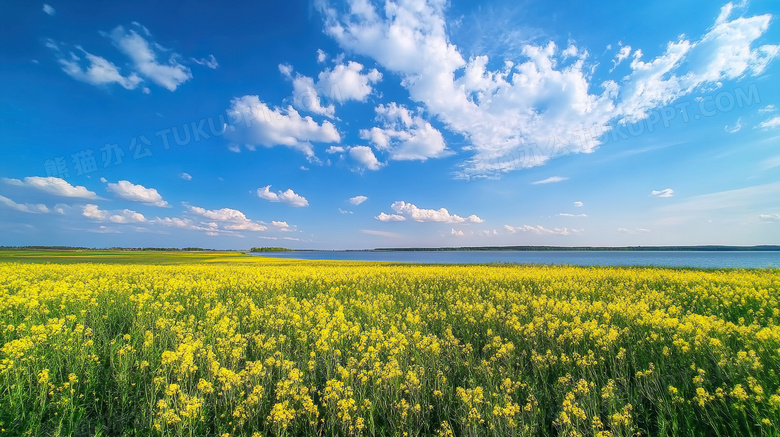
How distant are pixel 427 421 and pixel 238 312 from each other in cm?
699

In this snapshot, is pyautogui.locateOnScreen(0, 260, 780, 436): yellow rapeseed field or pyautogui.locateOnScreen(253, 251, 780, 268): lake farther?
pyautogui.locateOnScreen(253, 251, 780, 268): lake

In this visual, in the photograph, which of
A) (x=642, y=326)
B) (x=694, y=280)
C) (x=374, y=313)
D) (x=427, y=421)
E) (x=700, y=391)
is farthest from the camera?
(x=694, y=280)

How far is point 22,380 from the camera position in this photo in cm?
407

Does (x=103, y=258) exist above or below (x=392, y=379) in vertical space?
above

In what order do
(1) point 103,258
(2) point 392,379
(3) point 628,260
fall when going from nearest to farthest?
(2) point 392,379, (1) point 103,258, (3) point 628,260

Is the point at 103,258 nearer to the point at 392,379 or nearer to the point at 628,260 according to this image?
the point at 392,379

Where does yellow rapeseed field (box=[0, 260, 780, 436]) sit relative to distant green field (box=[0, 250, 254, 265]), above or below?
below

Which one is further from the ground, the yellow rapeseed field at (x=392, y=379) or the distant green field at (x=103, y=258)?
the distant green field at (x=103, y=258)

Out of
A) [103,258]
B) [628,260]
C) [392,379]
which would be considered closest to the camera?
[392,379]

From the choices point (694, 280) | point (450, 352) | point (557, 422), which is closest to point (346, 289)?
point (450, 352)

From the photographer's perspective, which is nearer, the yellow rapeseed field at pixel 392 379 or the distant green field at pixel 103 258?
the yellow rapeseed field at pixel 392 379

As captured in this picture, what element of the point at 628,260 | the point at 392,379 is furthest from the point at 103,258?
the point at 628,260

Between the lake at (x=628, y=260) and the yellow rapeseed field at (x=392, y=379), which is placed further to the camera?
the lake at (x=628, y=260)

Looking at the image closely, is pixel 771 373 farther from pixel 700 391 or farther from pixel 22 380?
pixel 22 380
